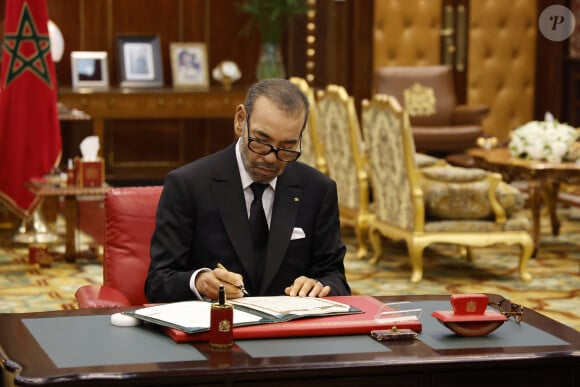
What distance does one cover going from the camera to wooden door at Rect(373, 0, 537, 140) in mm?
12156

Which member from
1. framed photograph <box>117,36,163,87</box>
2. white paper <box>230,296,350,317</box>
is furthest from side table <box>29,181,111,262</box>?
white paper <box>230,296,350,317</box>

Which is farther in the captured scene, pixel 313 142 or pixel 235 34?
pixel 235 34

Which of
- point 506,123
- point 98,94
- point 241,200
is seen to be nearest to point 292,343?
point 241,200

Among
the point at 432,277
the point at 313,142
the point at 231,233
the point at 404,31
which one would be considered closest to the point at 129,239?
the point at 231,233

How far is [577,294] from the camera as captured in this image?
23.3ft

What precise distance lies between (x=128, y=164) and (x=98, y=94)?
129cm

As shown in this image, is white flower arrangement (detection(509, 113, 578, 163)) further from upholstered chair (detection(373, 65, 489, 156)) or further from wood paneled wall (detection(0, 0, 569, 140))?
wood paneled wall (detection(0, 0, 569, 140))

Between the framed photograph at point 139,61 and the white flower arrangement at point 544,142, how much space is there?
4.53 metres

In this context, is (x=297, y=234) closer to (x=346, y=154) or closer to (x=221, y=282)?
(x=221, y=282)

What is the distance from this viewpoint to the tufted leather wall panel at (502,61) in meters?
12.4

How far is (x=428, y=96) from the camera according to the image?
37.9 feet

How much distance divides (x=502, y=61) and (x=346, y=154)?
15.6 feet

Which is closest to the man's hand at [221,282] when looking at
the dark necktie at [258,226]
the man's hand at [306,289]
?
the man's hand at [306,289]

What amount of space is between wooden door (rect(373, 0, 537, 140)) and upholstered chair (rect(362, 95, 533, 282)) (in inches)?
189
